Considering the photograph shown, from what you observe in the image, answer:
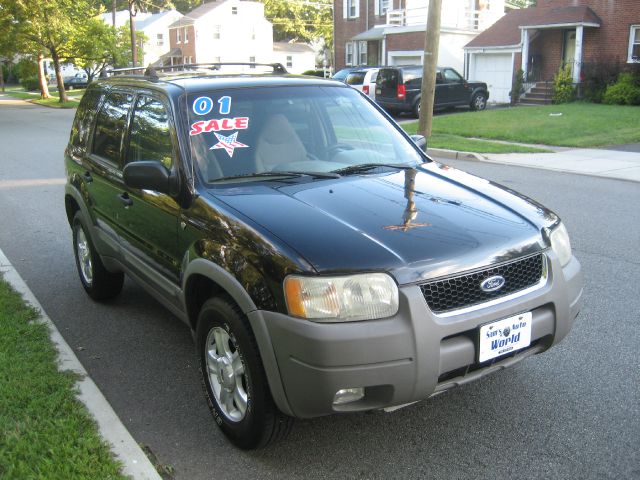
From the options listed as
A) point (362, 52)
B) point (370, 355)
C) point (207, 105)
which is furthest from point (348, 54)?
point (370, 355)

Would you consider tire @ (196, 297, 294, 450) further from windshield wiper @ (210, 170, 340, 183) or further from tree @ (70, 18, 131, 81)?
tree @ (70, 18, 131, 81)

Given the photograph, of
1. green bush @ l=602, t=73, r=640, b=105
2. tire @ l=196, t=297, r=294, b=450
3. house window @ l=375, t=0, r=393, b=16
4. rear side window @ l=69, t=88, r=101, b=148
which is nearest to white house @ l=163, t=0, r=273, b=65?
house window @ l=375, t=0, r=393, b=16

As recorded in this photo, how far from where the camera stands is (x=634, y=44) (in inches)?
1042

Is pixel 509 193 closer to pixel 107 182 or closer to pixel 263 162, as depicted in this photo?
pixel 263 162

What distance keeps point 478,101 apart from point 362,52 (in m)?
16.2

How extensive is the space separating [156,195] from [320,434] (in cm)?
168

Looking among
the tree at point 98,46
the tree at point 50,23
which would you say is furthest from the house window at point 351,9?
the tree at point 50,23

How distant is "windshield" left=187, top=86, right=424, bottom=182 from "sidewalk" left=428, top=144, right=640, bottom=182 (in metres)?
8.00

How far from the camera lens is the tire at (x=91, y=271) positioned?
529 cm

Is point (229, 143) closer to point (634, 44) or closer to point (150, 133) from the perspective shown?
point (150, 133)

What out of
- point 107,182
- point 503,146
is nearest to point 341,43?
point 503,146

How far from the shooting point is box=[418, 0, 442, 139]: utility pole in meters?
14.8

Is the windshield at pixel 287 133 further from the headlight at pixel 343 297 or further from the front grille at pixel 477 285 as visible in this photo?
the front grille at pixel 477 285

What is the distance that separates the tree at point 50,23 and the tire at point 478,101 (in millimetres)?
23795
